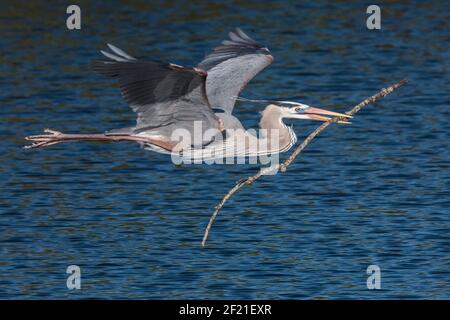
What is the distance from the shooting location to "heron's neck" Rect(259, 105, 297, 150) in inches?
469

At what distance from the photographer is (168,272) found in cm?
1214

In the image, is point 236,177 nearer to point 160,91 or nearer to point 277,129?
point 277,129

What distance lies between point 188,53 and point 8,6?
381cm

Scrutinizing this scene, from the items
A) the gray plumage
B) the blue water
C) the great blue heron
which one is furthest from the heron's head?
the blue water

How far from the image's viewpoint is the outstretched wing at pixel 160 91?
10508 millimetres

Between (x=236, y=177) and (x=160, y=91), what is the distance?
4.34 metres

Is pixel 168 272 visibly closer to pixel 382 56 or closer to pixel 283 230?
pixel 283 230

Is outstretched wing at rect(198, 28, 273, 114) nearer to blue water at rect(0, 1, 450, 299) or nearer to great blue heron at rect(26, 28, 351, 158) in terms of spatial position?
great blue heron at rect(26, 28, 351, 158)

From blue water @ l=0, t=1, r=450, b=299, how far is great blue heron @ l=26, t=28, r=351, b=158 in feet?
3.82

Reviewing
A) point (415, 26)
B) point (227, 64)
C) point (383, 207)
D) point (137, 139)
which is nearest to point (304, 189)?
point (383, 207)

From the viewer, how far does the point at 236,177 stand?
1531 cm

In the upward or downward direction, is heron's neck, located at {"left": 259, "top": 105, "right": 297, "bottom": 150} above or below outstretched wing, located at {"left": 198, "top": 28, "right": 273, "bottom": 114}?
below

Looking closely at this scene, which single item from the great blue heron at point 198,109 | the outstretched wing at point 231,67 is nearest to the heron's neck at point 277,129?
the great blue heron at point 198,109

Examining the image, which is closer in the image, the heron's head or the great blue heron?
the great blue heron
